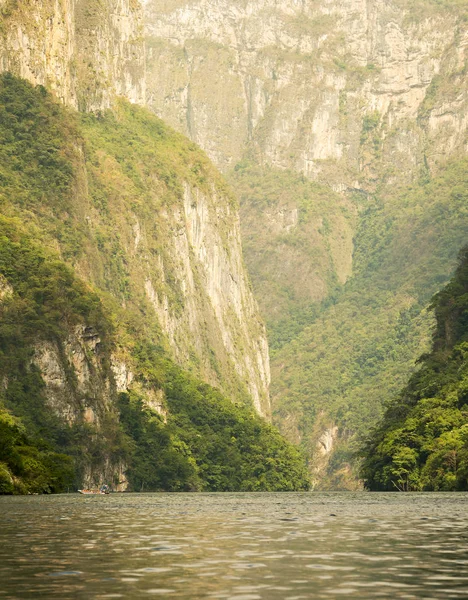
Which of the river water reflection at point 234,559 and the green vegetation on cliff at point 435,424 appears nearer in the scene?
the river water reflection at point 234,559

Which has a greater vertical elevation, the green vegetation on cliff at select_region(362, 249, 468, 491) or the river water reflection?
the green vegetation on cliff at select_region(362, 249, 468, 491)

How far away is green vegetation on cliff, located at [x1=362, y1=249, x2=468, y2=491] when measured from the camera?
115 meters

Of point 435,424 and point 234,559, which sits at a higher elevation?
point 435,424

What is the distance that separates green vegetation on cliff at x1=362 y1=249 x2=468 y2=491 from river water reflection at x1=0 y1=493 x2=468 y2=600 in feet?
202

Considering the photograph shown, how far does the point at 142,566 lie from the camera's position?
103ft

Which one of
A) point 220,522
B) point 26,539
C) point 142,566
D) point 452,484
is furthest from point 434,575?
point 452,484

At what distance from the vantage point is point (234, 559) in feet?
109

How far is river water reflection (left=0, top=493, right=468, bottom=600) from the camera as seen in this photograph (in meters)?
26.5

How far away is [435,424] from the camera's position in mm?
123312

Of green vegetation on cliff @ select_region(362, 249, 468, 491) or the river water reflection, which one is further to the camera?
green vegetation on cliff @ select_region(362, 249, 468, 491)

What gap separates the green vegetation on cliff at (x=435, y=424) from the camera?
11456cm

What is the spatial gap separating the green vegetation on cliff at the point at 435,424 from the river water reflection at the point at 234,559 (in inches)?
2426

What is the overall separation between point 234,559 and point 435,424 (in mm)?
92485

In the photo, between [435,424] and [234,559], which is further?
[435,424]
